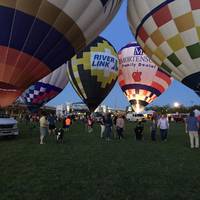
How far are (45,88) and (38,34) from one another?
19.7 metres

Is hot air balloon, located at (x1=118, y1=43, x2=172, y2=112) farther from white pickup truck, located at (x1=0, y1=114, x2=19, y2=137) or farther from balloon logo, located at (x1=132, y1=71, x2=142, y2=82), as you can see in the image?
white pickup truck, located at (x1=0, y1=114, x2=19, y2=137)

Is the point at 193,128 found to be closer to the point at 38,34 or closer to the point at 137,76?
the point at 38,34

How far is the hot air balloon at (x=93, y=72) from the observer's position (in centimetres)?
2592

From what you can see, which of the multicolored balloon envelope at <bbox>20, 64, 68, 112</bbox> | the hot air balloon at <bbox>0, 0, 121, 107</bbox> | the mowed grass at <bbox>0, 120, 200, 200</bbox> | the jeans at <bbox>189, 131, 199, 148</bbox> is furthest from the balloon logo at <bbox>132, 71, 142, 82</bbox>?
the mowed grass at <bbox>0, 120, 200, 200</bbox>

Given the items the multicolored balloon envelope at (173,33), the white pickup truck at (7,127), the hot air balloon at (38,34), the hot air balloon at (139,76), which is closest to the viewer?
the hot air balloon at (38,34)

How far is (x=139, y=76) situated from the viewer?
2805 centimetres

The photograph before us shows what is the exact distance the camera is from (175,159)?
8820 mm

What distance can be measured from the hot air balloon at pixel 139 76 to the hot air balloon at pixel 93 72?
2093 millimetres

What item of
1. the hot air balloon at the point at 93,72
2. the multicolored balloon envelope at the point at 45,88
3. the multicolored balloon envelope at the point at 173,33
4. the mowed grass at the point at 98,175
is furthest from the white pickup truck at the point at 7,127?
the multicolored balloon envelope at the point at 45,88

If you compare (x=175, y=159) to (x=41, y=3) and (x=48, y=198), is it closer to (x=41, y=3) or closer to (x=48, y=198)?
(x=48, y=198)

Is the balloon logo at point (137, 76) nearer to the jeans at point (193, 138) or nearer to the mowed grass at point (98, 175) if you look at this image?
the jeans at point (193, 138)

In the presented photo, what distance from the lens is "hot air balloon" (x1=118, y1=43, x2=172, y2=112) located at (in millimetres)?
27875

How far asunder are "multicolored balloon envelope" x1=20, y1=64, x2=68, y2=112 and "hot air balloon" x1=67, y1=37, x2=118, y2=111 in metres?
2.66

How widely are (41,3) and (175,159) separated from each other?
6.19 metres
